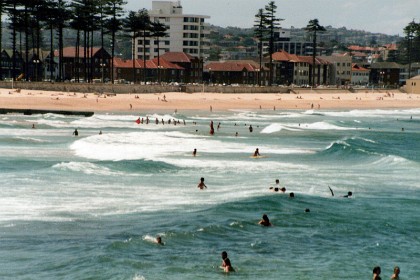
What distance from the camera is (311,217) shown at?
29.5 m

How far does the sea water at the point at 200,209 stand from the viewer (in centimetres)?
2291

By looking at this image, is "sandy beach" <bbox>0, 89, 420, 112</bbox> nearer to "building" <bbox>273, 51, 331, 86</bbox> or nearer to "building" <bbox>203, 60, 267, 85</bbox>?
"building" <bbox>203, 60, 267, 85</bbox>

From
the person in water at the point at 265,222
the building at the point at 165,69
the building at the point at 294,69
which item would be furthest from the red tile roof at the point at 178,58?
the person in water at the point at 265,222

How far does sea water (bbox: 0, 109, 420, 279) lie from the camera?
2291cm

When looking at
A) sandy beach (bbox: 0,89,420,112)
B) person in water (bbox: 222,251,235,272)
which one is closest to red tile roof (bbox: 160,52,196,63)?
sandy beach (bbox: 0,89,420,112)

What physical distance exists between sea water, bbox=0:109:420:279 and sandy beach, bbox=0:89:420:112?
35831 mm

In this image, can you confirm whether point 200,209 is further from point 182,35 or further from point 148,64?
point 182,35

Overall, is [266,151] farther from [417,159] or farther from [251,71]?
[251,71]

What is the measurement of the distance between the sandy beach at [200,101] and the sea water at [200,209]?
3583cm

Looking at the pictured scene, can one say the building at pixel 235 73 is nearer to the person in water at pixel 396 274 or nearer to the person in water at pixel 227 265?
the person in water at pixel 227 265

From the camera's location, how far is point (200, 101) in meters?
110

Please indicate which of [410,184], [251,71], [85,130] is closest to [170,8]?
[251,71]

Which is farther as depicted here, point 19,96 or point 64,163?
point 19,96

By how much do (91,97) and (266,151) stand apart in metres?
53.7
